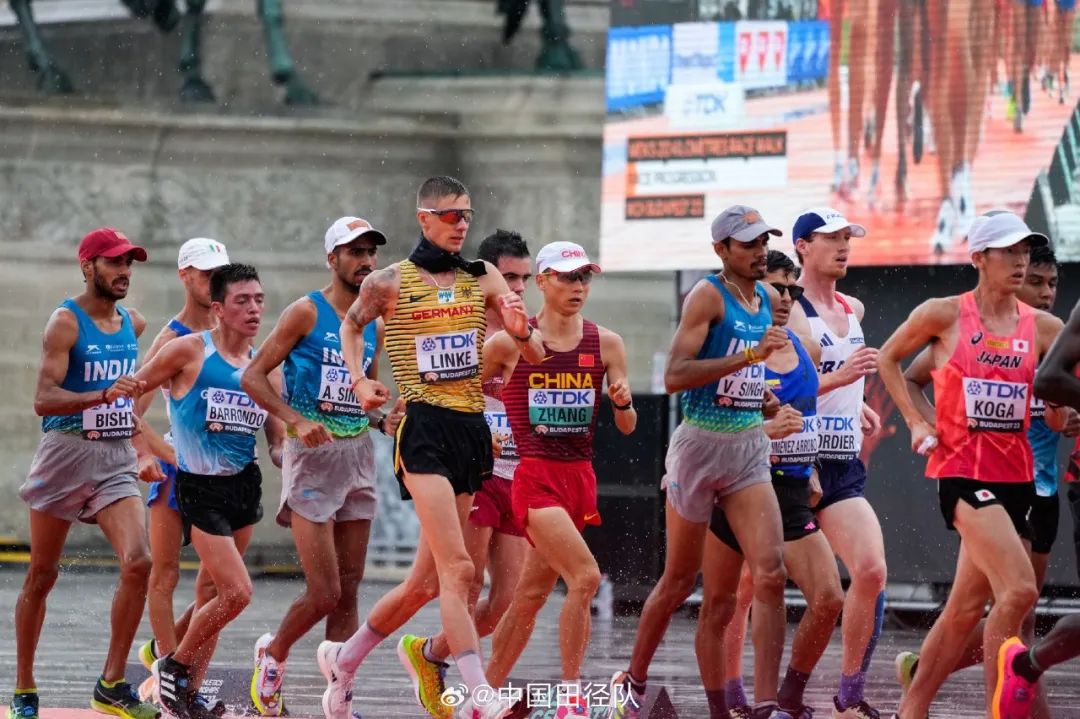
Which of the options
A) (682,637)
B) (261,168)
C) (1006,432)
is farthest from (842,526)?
(261,168)

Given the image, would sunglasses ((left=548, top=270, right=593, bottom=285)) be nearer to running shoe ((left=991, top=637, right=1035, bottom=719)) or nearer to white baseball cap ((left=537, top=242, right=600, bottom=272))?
white baseball cap ((left=537, top=242, right=600, bottom=272))

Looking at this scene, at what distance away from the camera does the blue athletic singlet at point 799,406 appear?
8.73 metres

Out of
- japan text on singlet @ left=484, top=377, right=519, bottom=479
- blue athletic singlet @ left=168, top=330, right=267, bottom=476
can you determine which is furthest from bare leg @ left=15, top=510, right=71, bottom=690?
japan text on singlet @ left=484, top=377, right=519, bottom=479

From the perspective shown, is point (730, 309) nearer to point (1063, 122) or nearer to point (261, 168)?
point (1063, 122)

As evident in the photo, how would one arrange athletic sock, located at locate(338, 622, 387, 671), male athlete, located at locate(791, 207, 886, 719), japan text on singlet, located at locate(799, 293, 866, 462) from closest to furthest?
athletic sock, located at locate(338, 622, 387, 671), male athlete, located at locate(791, 207, 886, 719), japan text on singlet, located at locate(799, 293, 866, 462)

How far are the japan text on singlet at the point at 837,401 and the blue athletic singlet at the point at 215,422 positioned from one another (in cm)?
266

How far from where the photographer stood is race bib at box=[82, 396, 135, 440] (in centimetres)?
905

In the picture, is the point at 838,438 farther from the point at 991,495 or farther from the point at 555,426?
the point at 555,426

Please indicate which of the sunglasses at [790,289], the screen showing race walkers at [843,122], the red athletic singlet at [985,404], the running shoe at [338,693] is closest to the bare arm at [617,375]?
the sunglasses at [790,289]

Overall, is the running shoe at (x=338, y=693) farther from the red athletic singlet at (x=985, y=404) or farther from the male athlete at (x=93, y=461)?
the red athletic singlet at (x=985, y=404)

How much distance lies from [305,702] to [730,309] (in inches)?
123

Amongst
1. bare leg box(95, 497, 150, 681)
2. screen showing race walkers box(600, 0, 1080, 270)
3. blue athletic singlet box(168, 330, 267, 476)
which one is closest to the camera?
bare leg box(95, 497, 150, 681)

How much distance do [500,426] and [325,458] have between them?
0.95 metres

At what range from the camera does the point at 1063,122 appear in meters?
15.9
